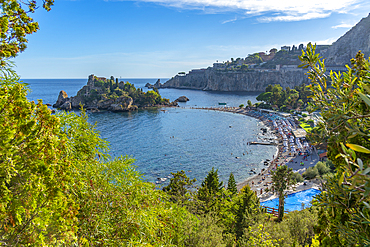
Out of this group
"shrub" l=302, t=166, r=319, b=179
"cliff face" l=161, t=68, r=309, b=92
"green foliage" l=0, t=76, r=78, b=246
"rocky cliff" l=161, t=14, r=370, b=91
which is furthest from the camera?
"cliff face" l=161, t=68, r=309, b=92

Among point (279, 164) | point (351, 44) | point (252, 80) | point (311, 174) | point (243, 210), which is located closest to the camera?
point (243, 210)

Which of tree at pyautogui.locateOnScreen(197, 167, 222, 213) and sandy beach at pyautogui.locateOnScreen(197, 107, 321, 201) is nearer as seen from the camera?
tree at pyautogui.locateOnScreen(197, 167, 222, 213)

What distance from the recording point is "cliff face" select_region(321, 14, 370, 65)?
12138 centimetres

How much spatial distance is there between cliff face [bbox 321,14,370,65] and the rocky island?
4303 inches

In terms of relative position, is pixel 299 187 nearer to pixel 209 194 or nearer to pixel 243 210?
pixel 243 210

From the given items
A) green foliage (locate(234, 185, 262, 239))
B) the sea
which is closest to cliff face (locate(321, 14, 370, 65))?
the sea

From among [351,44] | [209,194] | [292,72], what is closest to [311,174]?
[209,194]

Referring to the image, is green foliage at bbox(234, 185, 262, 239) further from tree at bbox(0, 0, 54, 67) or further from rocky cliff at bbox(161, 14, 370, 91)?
rocky cliff at bbox(161, 14, 370, 91)

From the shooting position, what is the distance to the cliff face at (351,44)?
398 feet

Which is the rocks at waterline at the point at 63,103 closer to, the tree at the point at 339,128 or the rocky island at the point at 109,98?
the rocky island at the point at 109,98

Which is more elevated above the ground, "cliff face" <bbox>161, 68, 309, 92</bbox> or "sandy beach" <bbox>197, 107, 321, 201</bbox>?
"cliff face" <bbox>161, 68, 309, 92</bbox>

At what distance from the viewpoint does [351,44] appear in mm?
134625

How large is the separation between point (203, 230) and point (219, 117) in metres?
73.3

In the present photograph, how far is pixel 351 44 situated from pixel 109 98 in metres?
145
